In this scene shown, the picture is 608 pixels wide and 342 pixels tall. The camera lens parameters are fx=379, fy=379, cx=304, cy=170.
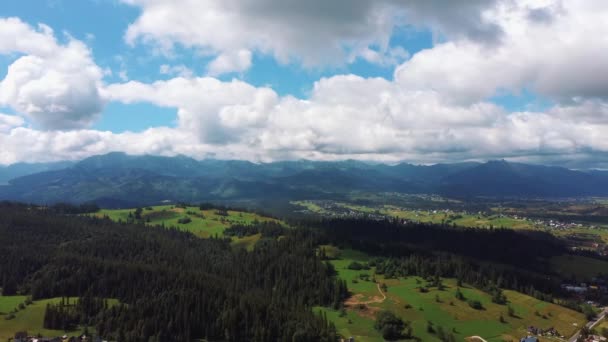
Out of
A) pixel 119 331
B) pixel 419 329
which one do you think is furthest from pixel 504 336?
pixel 119 331

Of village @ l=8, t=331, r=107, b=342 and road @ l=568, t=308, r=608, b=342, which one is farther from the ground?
village @ l=8, t=331, r=107, b=342

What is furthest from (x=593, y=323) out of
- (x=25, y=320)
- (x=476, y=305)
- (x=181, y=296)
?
(x=25, y=320)

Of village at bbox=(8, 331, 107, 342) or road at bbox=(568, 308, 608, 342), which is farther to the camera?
road at bbox=(568, 308, 608, 342)

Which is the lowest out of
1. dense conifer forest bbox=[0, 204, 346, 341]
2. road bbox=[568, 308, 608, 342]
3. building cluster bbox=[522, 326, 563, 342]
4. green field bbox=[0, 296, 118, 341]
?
road bbox=[568, 308, 608, 342]

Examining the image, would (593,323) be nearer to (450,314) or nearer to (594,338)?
(594,338)

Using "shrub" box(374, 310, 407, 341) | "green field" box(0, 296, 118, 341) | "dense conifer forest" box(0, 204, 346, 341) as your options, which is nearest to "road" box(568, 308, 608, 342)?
"shrub" box(374, 310, 407, 341)

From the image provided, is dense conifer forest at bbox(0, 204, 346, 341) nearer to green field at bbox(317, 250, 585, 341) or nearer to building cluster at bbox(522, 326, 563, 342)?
green field at bbox(317, 250, 585, 341)

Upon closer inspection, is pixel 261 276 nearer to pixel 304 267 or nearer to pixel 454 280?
pixel 304 267
